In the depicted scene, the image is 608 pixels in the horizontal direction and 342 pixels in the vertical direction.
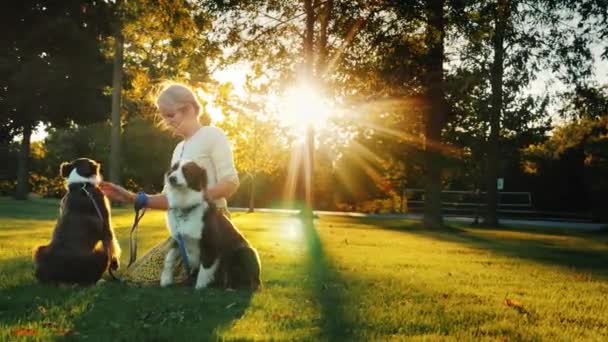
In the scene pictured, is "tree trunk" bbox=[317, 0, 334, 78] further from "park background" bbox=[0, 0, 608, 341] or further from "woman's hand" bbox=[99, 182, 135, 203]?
"woman's hand" bbox=[99, 182, 135, 203]

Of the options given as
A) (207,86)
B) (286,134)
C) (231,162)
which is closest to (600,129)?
(286,134)

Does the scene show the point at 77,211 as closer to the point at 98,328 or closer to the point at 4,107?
the point at 98,328

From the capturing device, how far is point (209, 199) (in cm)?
656

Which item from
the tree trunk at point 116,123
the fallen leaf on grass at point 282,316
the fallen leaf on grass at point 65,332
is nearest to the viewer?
the fallen leaf on grass at point 65,332

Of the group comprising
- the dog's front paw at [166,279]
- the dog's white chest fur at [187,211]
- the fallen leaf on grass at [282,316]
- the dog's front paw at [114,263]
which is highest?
the dog's white chest fur at [187,211]

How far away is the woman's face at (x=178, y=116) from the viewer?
671 centimetres

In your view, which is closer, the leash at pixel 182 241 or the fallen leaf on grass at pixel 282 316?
the fallen leaf on grass at pixel 282 316

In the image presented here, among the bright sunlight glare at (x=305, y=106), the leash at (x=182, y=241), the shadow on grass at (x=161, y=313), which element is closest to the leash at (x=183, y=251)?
the leash at (x=182, y=241)

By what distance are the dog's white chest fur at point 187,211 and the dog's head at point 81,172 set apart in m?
0.98

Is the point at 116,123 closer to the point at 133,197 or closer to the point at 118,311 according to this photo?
the point at 133,197

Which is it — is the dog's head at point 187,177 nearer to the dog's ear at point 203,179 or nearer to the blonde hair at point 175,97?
the dog's ear at point 203,179

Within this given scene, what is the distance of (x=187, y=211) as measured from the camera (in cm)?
650

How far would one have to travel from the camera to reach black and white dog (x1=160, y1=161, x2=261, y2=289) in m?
6.41

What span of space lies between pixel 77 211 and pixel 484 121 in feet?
80.8
